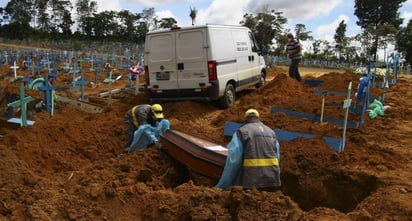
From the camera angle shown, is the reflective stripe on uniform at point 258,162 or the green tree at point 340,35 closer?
the reflective stripe on uniform at point 258,162

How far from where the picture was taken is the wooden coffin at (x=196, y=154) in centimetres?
505

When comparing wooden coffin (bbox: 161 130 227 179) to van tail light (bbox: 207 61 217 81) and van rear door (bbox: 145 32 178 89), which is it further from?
van rear door (bbox: 145 32 178 89)

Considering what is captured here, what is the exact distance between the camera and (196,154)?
17.3 feet

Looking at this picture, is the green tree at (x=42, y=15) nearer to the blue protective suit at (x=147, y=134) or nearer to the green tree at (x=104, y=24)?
the green tree at (x=104, y=24)

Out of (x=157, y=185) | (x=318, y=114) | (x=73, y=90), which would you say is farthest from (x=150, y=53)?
(x=73, y=90)

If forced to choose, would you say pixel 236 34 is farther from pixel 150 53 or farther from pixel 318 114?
pixel 318 114

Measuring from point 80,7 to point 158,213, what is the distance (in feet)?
281

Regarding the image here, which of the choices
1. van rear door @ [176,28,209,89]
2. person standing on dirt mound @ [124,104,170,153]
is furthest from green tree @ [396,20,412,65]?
person standing on dirt mound @ [124,104,170,153]

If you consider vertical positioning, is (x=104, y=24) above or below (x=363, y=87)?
above

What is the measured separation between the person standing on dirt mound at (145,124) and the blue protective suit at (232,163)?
1835 millimetres

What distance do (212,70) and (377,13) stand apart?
148ft

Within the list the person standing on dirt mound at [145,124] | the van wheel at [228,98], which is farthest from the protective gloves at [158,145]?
the van wheel at [228,98]

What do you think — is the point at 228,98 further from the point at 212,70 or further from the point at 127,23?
the point at 127,23

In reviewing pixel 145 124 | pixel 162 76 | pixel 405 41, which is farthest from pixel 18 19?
pixel 145 124
